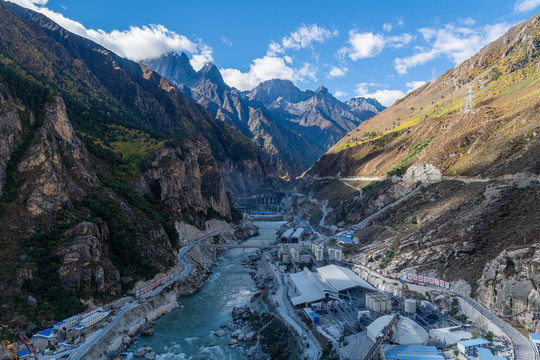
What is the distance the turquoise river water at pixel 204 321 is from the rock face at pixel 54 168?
22.4 m

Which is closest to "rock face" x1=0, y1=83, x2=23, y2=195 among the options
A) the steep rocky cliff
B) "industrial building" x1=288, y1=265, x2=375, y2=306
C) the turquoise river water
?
the steep rocky cliff

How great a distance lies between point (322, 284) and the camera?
156 feet

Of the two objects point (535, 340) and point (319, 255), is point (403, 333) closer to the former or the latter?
point (535, 340)

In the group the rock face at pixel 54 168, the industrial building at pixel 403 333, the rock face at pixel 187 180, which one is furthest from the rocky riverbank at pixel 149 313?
the industrial building at pixel 403 333

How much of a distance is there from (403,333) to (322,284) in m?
16.4

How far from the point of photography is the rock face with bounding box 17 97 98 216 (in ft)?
152

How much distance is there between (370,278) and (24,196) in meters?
49.4

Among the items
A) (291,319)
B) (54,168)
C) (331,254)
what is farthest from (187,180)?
(291,319)

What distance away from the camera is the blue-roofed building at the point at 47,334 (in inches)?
1307

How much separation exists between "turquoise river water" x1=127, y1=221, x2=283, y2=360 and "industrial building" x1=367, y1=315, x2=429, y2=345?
14.4 meters

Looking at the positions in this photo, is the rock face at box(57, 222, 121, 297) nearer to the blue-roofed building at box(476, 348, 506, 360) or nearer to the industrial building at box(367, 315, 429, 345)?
the industrial building at box(367, 315, 429, 345)

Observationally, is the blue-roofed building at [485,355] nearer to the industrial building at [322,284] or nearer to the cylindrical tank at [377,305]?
the cylindrical tank at [377,305]

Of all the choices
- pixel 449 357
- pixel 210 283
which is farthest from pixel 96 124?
pixel 449 357

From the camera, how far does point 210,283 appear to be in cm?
6316
